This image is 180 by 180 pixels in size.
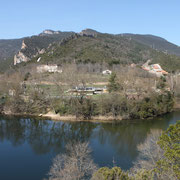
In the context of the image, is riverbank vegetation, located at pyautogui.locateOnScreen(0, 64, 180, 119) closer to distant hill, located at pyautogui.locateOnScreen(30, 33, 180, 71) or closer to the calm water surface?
the calm water surface

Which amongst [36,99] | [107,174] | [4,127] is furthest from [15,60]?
[107,174]

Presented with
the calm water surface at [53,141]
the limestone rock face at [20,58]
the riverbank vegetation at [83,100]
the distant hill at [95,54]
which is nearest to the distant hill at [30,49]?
the limestone rock face at [20,58]

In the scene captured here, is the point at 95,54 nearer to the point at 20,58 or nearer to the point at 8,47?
the point at 20,58

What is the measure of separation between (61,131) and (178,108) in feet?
74.3

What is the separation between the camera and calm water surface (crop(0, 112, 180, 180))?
Answer: 1566cm

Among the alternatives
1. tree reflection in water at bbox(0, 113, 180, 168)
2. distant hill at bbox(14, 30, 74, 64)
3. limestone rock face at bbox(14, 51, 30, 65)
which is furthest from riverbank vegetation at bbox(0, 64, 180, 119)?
distant hill at bbox(14, 30, 74, 64)

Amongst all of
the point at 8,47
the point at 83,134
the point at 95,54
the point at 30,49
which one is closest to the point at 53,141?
the point at 83,134

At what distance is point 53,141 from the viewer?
21125mm

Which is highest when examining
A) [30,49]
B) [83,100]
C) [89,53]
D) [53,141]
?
[30,49]

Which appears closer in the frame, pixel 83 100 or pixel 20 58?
pixel 83 100

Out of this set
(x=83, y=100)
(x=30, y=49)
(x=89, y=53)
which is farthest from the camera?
(x=30, y=49)

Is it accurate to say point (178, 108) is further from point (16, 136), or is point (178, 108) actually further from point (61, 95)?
point (16, 136)

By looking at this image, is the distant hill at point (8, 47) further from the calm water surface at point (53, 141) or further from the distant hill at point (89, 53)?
the calm water surface at point (53, 141)

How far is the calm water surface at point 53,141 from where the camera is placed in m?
15.7
